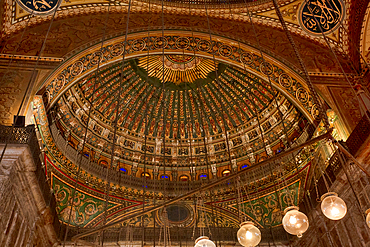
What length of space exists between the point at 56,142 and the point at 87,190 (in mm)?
1374

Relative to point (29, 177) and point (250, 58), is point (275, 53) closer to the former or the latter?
point (250, 58)

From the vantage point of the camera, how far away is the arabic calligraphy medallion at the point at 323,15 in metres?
7.27

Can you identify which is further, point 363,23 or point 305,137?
point 305,137

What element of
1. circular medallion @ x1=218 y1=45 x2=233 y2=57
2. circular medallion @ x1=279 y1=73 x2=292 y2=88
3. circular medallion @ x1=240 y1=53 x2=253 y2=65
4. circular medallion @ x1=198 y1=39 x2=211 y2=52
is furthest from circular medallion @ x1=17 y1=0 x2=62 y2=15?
circular medallion @ x1=279 y1=73 x2=292 y2=88

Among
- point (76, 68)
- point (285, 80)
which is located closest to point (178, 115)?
point (285, 80)

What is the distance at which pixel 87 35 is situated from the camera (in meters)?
7.07

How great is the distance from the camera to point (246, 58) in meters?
7.56

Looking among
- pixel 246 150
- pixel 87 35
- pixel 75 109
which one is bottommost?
pixel 246 150

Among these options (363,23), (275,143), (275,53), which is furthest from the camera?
(275,143)

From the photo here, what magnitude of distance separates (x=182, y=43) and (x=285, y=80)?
2.42 metres

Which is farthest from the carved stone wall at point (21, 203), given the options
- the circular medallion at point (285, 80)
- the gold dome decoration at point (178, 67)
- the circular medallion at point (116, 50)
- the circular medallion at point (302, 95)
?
the circular medallion at point (302, 95)

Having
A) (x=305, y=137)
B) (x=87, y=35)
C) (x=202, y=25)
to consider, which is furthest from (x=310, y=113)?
(x=87, y=35)

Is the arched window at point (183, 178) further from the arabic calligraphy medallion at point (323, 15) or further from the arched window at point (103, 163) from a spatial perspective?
the arabic calligraphy medallion at point (323, 15)

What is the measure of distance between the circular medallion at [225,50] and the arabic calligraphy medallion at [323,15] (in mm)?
1780
